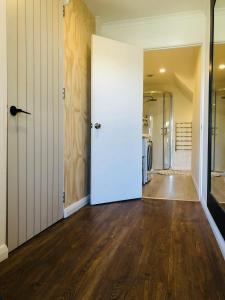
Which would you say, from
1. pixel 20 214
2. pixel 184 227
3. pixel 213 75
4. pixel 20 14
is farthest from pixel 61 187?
pixel 213 75

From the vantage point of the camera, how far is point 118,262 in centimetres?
154

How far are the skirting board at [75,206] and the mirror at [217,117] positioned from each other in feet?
4.41

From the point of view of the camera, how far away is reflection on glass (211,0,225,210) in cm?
198

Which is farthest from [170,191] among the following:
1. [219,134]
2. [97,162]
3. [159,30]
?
[159,30]

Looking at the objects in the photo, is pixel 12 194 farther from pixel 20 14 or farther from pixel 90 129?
pixel 90 129

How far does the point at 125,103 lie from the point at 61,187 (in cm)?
132

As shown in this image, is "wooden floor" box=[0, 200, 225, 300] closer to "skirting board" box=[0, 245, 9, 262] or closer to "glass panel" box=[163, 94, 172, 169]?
"skirting board" box=[0, 245, 9, 262]

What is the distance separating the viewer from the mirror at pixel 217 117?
1955 mm

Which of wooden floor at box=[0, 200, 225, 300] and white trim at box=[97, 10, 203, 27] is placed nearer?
wooden floor at box=[0, 200, 225, 300]

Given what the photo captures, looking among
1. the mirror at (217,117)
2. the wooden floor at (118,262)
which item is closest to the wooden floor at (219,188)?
the mirror at (217,117)

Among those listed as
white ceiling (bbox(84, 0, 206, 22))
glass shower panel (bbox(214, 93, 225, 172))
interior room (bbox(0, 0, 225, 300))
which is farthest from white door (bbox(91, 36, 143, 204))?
glass shower panel (bbox(214, 93, 225, 172))

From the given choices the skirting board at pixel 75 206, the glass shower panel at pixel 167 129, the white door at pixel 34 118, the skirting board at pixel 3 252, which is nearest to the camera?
the skirting board at pixel 3 252

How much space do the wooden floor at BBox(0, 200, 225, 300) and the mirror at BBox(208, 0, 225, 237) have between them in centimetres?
30

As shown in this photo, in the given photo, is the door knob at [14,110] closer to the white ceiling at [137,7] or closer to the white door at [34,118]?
the white door at [34,118]
